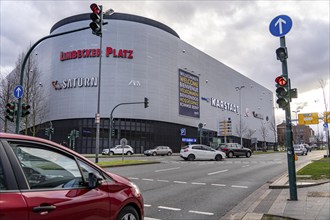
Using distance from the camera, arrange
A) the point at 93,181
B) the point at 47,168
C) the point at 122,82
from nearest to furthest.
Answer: the point at 47,168, the point at 93,181, the point at 122,82

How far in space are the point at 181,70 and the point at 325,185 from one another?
56681 mm

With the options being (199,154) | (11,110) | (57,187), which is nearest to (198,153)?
(199,154)

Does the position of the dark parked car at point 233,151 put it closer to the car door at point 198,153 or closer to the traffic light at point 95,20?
the car door at point 198,153

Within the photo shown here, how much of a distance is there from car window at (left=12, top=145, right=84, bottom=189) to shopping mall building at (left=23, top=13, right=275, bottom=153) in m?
47.6

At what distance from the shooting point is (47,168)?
3.45m

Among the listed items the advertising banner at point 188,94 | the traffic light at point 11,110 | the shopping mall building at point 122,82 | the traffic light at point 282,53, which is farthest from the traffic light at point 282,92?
the advertising banner at point 188,94

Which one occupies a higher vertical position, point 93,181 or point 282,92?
point 282,92

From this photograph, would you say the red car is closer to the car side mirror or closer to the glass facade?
the car side mirror

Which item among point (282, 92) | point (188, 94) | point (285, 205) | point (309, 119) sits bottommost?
point (285, 205)

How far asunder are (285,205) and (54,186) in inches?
239

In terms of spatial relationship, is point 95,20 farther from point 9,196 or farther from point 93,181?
point 9,196

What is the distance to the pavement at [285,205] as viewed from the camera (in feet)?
20.8

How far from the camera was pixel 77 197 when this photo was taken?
10.9 ft

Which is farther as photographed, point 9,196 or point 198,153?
point 198,153
